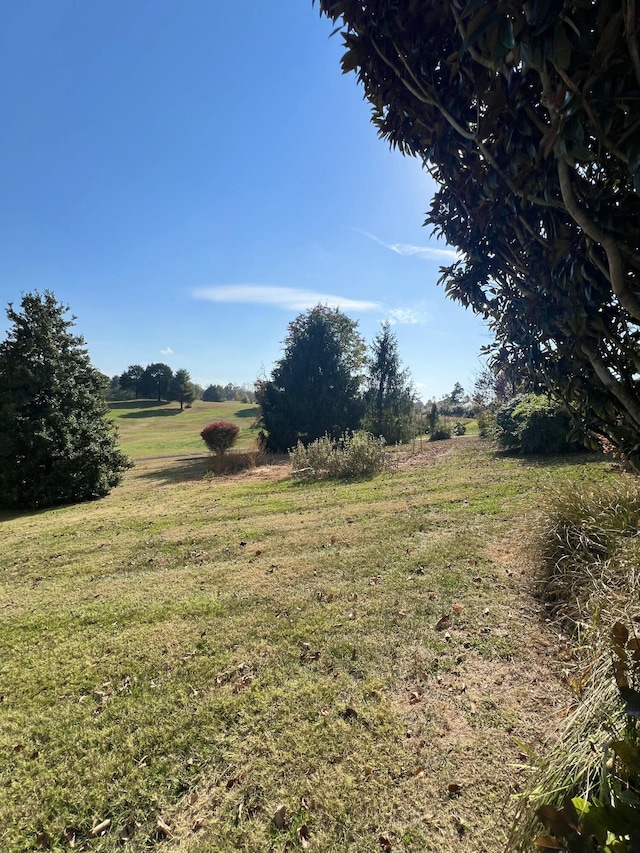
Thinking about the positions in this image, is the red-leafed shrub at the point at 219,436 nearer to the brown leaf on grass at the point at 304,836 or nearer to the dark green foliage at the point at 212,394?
the brown leaf on grass at the point at 304,836

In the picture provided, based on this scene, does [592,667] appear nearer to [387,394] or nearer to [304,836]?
[304,836]

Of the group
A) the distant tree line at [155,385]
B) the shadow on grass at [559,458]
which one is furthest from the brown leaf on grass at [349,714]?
the distant tree line at [155,385]

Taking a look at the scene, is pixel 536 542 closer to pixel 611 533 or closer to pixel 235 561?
pixel 611 533

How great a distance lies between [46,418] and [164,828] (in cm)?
1020

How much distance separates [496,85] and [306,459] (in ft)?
31.1

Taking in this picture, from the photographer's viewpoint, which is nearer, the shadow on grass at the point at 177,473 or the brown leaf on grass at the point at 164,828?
the brown leaf on grass at the point at 164,828

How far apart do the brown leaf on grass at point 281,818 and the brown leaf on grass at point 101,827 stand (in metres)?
0.81

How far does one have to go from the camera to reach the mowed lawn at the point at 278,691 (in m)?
1.77

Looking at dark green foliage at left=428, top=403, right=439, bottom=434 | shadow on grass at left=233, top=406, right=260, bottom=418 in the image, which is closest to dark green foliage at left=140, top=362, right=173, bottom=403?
shadow on grass at left=233, top=406, right=260, bottom=418

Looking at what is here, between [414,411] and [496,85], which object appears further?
[414,411]

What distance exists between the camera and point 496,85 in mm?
1352

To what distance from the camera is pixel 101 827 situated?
5.78 ft

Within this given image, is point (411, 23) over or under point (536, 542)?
over

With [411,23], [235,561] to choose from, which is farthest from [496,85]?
[235,561]
